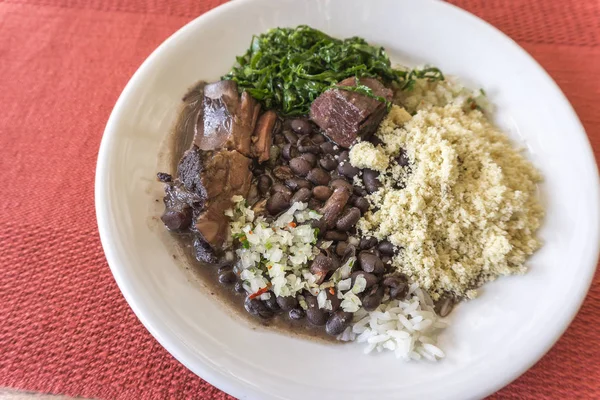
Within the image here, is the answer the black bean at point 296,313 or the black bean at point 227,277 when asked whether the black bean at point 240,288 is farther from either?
the black bean at point 296,313

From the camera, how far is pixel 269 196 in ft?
9.08

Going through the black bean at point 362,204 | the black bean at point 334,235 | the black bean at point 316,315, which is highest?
the black bean at point 362,204

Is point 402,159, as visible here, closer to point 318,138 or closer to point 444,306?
point 318,138

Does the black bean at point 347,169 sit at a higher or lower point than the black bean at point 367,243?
higher

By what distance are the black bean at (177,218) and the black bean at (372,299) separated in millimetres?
1140

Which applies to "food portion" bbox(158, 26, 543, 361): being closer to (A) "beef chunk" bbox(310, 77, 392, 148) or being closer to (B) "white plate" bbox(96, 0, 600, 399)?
(A) "beef chunk" bbox(310, 77, 392, 148)

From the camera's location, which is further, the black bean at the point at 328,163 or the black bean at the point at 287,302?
the black bean at the point at 328,163

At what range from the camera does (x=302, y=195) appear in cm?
267

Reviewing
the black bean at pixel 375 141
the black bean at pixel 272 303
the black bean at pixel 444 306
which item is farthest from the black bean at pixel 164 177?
the black bean at pixel 444 306

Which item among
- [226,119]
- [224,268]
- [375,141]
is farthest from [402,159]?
[224,268]

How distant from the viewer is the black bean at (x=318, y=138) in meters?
2.93

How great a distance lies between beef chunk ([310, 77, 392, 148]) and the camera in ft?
9.11

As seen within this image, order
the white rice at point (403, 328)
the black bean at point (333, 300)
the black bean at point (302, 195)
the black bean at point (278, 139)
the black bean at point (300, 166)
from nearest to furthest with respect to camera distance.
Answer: the white rice at point (403, 328) → the black bean at point (333, 300) → the black bean at point (302, 195) → the black bean at point (300, 166) → the black bean at point (278, 139)

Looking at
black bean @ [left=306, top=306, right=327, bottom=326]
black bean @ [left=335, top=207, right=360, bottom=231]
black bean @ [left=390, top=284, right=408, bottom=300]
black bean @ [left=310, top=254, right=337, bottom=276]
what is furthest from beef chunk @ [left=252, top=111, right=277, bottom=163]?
black bean @ [left=390, top=284, right=408, bottom=300]
